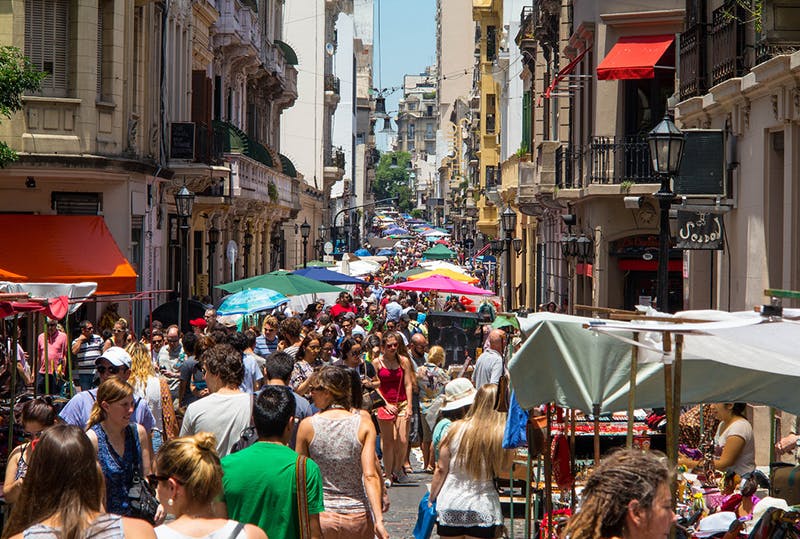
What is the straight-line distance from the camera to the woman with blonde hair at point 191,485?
5770mm

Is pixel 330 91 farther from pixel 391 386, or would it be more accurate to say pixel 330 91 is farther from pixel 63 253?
pixel 391 386

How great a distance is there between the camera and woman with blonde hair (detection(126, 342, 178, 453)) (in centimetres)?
1142

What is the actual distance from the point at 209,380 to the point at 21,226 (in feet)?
44.9

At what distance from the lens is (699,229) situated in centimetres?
1831

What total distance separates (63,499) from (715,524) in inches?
194

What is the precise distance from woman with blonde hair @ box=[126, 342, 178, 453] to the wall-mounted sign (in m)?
8.51

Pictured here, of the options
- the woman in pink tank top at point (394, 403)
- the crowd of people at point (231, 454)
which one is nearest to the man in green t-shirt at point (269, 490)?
the crowd of people at point (231, 454)

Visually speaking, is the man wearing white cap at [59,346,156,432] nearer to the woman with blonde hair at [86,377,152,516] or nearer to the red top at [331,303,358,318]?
the woman with blonde hair at [86,377,152,516]

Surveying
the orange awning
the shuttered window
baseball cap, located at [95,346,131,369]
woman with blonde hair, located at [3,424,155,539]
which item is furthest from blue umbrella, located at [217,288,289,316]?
woman with blonde hair, located at [3,424,155,539]

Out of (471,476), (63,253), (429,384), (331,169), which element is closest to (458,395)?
(471,476)

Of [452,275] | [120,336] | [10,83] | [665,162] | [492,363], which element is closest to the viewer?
[665,162]

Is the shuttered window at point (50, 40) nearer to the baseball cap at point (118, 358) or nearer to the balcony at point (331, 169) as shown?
the baseball cap at point (118, 358)

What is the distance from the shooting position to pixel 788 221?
621 inches

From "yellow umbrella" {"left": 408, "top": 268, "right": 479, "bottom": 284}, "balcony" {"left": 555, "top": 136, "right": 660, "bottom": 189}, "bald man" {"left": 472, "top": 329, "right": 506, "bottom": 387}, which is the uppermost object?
"balcony" {"left": 555, "top": 136, "right": 660, "bottom": 189}
